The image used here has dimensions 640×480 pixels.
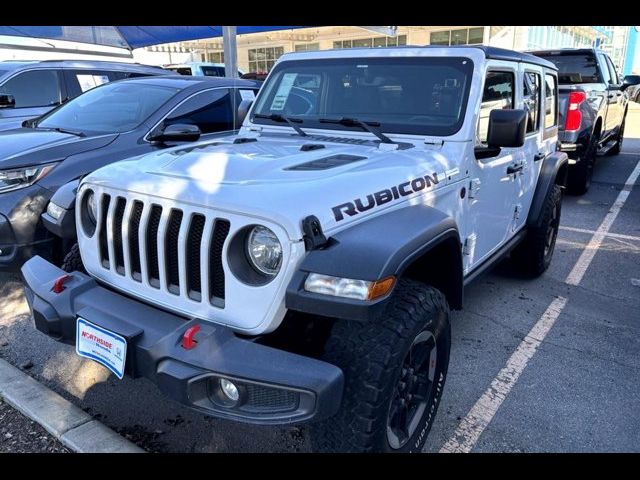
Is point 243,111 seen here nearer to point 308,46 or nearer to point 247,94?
point 247,94

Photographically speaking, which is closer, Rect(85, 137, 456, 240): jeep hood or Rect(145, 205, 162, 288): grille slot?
Rect(85, 137, 456, 240): jeep hood

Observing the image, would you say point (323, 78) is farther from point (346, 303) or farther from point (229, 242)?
point (346, 303)

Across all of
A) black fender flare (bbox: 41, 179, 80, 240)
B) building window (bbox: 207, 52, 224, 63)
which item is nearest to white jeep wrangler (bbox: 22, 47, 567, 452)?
black fender flare (bbox: 41, 179, 80, 240)

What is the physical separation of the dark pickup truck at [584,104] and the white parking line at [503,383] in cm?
268

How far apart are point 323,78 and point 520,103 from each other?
145 centimetres

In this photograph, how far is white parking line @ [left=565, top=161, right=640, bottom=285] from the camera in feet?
16.1

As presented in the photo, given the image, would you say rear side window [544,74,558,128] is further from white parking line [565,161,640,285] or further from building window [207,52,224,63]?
building window [207,52,224,63]

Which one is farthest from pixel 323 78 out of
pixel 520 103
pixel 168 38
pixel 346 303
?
pixel 168 38

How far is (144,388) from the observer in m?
3.05

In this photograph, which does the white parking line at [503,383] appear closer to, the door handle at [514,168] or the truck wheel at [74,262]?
the door handle at [514,168]

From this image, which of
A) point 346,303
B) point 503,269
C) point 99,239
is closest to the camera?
point 346,303

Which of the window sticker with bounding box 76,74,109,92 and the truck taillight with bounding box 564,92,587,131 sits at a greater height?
the window sticker with bounding box 76,74,109,92

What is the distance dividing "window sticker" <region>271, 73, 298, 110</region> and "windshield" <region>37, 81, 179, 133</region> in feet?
5.72

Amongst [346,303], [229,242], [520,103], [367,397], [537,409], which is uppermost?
[520,103]
